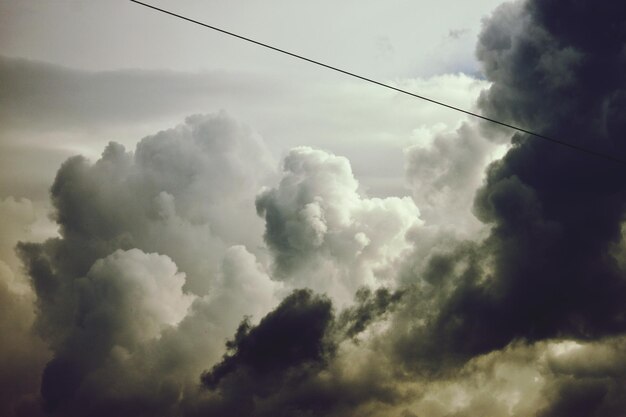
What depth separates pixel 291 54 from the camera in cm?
1922

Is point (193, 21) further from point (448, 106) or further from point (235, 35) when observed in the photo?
point (448, 106)

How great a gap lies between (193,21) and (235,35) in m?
1.84

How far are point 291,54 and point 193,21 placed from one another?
3.56 m

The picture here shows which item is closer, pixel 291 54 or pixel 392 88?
pixel 291 54

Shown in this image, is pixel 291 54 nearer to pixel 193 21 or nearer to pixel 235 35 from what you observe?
pixel 235 35

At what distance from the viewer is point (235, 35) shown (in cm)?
1881

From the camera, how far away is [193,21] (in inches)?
771

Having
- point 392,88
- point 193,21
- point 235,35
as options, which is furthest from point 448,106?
point 193,21

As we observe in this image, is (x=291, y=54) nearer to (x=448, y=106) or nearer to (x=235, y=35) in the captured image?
(x=235, y=35)

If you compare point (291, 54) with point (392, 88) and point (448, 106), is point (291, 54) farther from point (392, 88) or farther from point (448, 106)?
point (448, 106)

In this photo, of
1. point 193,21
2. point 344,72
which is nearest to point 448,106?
point 344,72

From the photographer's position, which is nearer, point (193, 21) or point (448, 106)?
point (193, 21)

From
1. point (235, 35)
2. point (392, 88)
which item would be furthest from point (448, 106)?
point (235, 35)

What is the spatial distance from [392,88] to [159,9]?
8446 mm
